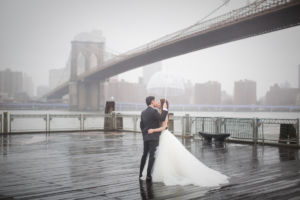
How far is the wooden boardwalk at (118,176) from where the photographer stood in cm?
498

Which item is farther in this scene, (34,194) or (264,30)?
(264,30)

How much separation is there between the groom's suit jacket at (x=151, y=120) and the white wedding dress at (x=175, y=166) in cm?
28

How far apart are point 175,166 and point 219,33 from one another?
38158 millimetres

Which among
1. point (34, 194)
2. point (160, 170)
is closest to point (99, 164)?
point (160, 170)

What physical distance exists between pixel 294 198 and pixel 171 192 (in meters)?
1.76

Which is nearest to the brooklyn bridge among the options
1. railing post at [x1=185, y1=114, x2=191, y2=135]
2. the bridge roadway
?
the bridge roadway

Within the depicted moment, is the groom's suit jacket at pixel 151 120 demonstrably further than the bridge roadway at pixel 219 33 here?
No

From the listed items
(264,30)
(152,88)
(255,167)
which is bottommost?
(255,167)

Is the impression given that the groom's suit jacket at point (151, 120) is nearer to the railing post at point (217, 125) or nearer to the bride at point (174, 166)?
the bride at point (174, 166)

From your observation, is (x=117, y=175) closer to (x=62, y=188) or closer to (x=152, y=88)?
(x=62, y=188)

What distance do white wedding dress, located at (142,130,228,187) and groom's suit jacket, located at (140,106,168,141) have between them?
28cm

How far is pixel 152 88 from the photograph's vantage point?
9.47 m

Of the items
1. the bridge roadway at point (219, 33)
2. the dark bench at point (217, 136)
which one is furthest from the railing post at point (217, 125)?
the bridge roadway at point (219, 33)

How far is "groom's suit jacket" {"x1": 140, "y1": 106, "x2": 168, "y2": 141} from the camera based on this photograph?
5.69m
